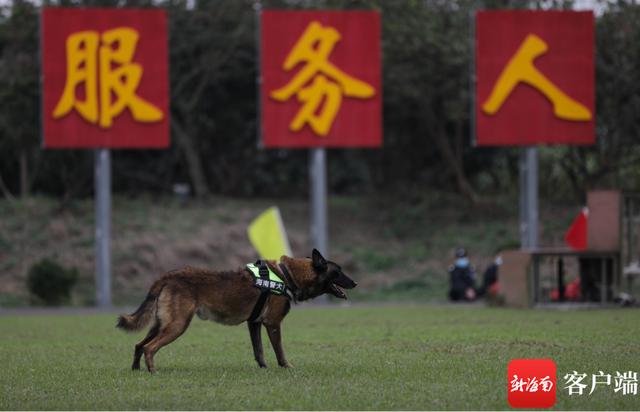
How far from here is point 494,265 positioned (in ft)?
106

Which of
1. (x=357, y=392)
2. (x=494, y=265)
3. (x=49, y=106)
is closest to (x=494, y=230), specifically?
(x=494, y=265)

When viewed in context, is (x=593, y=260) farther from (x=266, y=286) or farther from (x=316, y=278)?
(x=266, y=286)

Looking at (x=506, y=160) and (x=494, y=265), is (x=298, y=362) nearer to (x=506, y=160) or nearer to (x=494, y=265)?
(x=494, y=265)

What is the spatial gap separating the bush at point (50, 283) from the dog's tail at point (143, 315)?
70.6ft

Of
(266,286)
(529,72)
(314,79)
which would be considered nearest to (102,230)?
(314,79)

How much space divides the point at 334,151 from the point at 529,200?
15.8m

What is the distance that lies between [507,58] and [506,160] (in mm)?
14874

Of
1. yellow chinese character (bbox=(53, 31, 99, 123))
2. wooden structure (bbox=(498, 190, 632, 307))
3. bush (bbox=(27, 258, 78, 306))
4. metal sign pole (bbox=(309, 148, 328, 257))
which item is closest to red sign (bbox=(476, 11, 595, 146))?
metal sign pole (bbox=(309, 148, 328, 257))

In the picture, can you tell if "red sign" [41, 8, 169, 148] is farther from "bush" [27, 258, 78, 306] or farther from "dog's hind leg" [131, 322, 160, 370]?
"dog's hind leg" [131, 322, 160, 370]

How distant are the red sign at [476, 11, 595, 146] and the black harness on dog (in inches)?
746

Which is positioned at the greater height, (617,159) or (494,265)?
(617,159)

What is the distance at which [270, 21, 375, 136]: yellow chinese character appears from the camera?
107 feet

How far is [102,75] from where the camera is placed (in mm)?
32125

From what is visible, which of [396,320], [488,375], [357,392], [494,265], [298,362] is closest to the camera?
[357,392]
